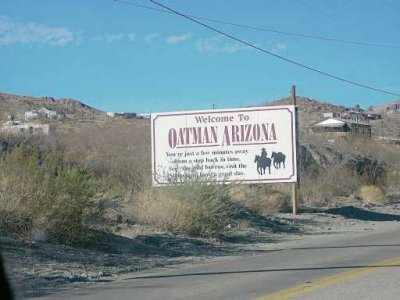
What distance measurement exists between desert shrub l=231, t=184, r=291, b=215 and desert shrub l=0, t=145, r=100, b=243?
12899mm

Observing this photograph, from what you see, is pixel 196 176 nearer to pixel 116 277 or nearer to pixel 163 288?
pixel 116 277

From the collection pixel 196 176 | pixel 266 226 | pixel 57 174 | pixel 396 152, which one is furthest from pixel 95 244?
pixel 396 152

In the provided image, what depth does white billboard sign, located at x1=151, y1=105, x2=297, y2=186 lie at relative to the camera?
31453 millimetres

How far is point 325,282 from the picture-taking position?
12773mm

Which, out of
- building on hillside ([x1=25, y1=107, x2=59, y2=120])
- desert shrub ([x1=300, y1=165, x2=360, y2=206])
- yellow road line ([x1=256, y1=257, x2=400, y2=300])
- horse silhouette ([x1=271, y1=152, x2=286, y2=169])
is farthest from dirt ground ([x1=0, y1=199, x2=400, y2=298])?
building on hillside ([x1=25, y1=107, x2=59, y2=120])

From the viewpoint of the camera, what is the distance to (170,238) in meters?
21.0

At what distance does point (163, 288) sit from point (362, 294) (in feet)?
10.8

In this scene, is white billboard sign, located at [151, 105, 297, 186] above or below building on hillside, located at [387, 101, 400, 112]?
below

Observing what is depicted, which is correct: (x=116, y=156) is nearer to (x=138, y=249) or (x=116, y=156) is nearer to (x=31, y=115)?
(x=138, y=249)

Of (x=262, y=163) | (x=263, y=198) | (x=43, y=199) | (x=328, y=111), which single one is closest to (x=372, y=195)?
(x=263, y=198)

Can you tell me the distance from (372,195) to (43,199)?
27.8 m

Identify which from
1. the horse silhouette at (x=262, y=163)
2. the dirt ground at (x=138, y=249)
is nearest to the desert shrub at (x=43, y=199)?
the dirt ground at (x=138, y=249)

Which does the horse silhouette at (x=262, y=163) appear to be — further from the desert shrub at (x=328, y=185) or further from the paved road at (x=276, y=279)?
the paved road at (x=276, y=279)

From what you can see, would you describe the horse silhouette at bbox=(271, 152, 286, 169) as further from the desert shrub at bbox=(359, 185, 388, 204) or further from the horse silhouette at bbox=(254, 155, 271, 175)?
the desert shrub at bbox=(359, 185, 388, 204)
